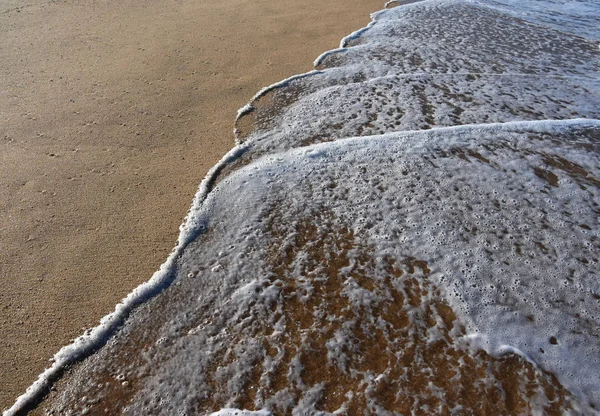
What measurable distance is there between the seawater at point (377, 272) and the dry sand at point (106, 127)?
183mm

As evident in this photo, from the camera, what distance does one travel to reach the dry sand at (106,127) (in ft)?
7.93

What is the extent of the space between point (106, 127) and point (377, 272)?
2.43 m

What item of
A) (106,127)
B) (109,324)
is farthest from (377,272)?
(106,127)

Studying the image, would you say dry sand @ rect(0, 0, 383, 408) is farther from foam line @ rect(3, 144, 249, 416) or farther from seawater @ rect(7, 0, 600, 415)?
seawater @ rect(7, 0, 600, 415)

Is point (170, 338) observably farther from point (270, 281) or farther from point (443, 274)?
point (443, 274)

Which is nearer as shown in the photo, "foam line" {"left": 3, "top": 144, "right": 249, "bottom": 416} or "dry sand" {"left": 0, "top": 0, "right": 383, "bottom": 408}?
"foam line" {"left": 3, "top": 144, "right": 249, "bottom": 416}

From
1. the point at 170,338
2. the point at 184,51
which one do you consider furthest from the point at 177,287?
the point at 184,51

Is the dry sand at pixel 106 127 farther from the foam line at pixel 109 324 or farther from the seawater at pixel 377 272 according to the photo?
the seawater at pixel 377 272

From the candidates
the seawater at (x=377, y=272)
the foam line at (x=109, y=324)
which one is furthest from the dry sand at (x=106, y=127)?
the seawater at (x=377, y=272)

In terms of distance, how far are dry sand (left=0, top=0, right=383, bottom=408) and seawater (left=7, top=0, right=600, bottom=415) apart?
0.18 meters

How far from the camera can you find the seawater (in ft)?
6.75

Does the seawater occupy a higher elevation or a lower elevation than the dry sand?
lower

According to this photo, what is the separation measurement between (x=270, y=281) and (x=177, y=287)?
50cm

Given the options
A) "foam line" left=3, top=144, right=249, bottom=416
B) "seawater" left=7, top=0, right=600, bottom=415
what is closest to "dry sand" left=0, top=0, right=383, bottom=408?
"foam line" left=3, top=144, right=249, bottom=416
